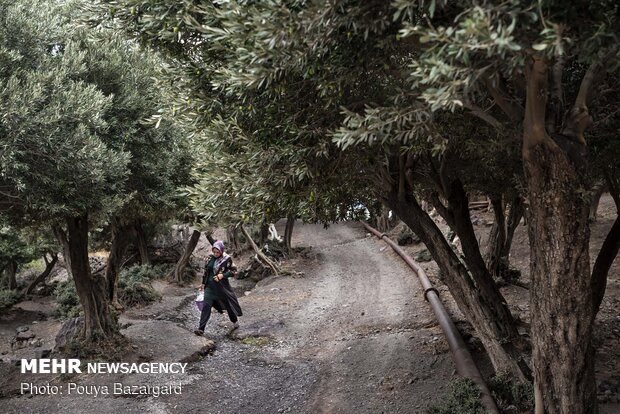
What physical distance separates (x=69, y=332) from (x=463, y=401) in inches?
357

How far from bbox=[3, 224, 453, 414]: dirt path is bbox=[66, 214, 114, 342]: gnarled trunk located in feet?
4.54

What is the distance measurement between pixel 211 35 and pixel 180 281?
19.1m

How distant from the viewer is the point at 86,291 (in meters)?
11.9

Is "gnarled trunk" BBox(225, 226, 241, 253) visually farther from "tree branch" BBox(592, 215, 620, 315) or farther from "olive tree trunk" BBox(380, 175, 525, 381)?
"tree branch" BBox(592, 215, 620, 315)

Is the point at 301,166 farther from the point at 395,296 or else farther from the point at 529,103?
the point at 395,296

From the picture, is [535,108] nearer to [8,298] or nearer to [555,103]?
[555,103]

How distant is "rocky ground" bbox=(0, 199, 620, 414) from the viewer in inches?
352

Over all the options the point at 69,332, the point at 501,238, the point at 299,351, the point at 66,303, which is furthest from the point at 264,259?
the point at 69,332

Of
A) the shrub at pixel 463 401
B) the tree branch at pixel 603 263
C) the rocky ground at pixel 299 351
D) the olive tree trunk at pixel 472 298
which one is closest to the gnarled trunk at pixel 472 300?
the olive tree trunk at pixel 472 298

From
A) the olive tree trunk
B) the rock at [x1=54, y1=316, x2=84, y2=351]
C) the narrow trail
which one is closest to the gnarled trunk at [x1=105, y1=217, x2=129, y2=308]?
the rock at [x1=54, y1=316, x2=84, y2=351]

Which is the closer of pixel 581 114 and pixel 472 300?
pixel 581 114

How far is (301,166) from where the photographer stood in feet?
20.6

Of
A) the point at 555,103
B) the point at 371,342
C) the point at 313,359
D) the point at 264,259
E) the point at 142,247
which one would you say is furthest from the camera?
the point at 142,247

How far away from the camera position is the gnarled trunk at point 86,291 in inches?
457
